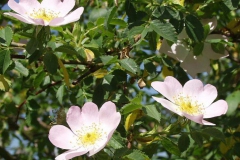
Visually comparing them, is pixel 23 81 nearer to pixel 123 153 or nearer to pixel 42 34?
pixel 42 34

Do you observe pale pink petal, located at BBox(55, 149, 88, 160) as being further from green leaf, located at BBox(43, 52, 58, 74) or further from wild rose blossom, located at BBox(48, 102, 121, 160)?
green leaf, located at BBox(43, 52, 58, 74)

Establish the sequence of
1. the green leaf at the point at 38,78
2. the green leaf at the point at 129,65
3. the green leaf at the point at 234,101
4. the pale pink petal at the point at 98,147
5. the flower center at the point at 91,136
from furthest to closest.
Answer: the green leaf at the point at 234,101, the green leaf at the point at 38,78, the green leaf at the point at 129,65, the flower center at the point at 91,136, the pale pink petal at the point at 98,147

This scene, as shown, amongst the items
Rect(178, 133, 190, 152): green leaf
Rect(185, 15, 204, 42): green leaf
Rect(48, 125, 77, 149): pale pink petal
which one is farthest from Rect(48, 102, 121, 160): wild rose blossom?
Rect(185, 15, 204, 42): green leaf

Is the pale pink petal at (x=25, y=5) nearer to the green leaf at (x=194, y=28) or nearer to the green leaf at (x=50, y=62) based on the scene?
the green leaf at (x=50, y=62)

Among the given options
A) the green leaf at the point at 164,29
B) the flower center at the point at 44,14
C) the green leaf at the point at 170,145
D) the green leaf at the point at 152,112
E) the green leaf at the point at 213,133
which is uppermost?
the flower center at the point at 44,14

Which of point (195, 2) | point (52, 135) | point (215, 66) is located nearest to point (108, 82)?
point (52, 135)

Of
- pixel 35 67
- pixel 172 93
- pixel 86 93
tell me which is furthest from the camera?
pixel 35 67

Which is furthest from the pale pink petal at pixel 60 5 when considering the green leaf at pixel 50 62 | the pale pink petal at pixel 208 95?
the pale pink petal at pixel 208 95
